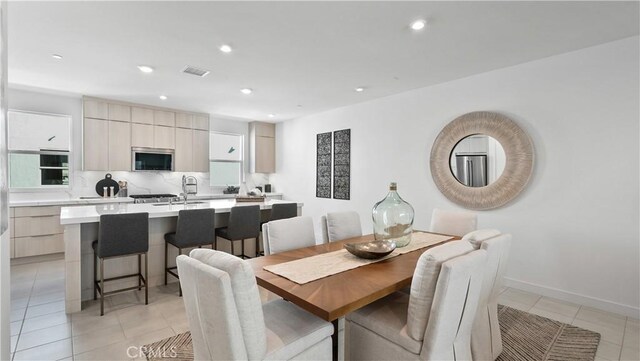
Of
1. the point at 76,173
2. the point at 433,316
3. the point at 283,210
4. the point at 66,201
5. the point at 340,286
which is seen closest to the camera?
the point at 433,316

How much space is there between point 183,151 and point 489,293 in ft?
18.2

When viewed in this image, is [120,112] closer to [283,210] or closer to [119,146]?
[119,146]

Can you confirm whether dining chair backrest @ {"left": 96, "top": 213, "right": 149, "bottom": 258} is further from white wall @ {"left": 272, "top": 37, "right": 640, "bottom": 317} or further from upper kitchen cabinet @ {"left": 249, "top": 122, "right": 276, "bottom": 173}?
upper kitchen cabinet @ {"left": 249, "top": 122, "right": 276, "bottom": 173}

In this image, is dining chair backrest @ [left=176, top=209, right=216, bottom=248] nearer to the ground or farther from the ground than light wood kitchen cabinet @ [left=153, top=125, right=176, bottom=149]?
nearer to the ground

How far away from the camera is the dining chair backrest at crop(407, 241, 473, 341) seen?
Result: 1.45 m

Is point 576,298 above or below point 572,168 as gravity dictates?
below

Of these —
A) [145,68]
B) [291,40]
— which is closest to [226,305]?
[291,40]

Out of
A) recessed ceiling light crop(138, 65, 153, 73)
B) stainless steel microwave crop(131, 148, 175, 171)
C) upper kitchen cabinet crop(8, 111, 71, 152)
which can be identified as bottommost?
stainless steel microwave crop(131, 148, 175, 171)

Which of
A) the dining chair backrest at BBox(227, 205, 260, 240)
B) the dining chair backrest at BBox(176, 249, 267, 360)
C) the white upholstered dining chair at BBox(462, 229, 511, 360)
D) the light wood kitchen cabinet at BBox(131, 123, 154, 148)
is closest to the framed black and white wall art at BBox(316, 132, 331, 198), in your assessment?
the dining chair backrest at BBox(227, 205, 260, 240)

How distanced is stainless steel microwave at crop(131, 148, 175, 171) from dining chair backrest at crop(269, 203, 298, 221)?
115 inches

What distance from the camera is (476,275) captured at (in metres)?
1.57

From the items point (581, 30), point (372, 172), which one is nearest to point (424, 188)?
point (372, 172)

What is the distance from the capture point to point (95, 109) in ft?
16.1

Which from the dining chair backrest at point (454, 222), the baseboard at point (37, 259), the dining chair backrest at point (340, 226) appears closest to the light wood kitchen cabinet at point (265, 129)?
the baseboard at point (37, 259)
